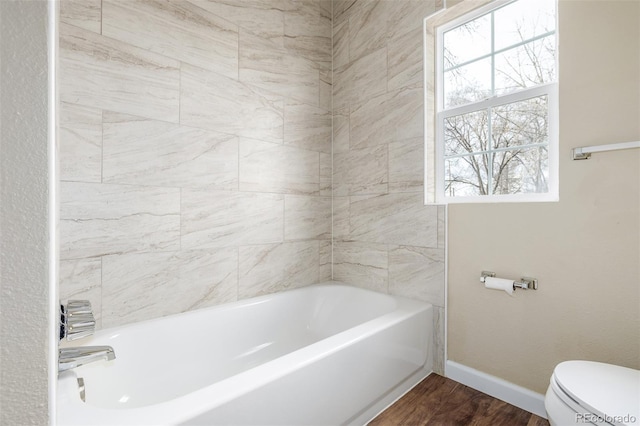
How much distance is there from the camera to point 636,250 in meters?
1.31

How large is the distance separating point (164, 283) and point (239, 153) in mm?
881

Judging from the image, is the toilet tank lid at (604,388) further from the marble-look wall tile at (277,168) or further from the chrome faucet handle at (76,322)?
the marble-look wall tile at (277,168)

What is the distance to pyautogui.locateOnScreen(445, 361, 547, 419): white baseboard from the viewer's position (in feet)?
5.22

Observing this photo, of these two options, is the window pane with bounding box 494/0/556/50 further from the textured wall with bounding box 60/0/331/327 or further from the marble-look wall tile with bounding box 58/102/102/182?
the marble-look wall tile with bounding box 58/102/102/182

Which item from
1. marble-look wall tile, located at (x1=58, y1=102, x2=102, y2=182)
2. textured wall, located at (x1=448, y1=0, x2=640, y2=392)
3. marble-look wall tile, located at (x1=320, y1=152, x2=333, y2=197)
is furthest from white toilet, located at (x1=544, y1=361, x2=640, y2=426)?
marble-look wall tile, located at (x1=58, y1=102, x2=102, y2=182)

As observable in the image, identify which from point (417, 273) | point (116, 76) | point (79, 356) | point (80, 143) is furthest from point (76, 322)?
point (417, 273)

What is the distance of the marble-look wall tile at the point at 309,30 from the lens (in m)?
2.37

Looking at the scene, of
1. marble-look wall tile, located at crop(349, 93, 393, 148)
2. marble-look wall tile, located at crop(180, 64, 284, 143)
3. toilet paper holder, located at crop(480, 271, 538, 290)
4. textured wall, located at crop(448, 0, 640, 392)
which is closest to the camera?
textured wall, located at crop(448, 0, 640, 392)

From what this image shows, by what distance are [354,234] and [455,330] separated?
933 millimetres

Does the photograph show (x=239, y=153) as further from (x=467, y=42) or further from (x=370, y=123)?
(x=467, y=42)

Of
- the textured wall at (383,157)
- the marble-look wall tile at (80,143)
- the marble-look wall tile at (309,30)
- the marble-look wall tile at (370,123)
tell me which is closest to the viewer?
the marble-look wall tile at (80,143)

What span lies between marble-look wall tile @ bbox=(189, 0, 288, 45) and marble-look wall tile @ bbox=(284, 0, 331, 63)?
0.07 m

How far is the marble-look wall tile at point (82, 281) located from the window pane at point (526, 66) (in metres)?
2.33

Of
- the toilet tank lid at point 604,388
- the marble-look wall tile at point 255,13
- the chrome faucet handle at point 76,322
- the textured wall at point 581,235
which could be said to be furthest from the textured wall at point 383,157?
the chrome faucet handle at point 76,322
